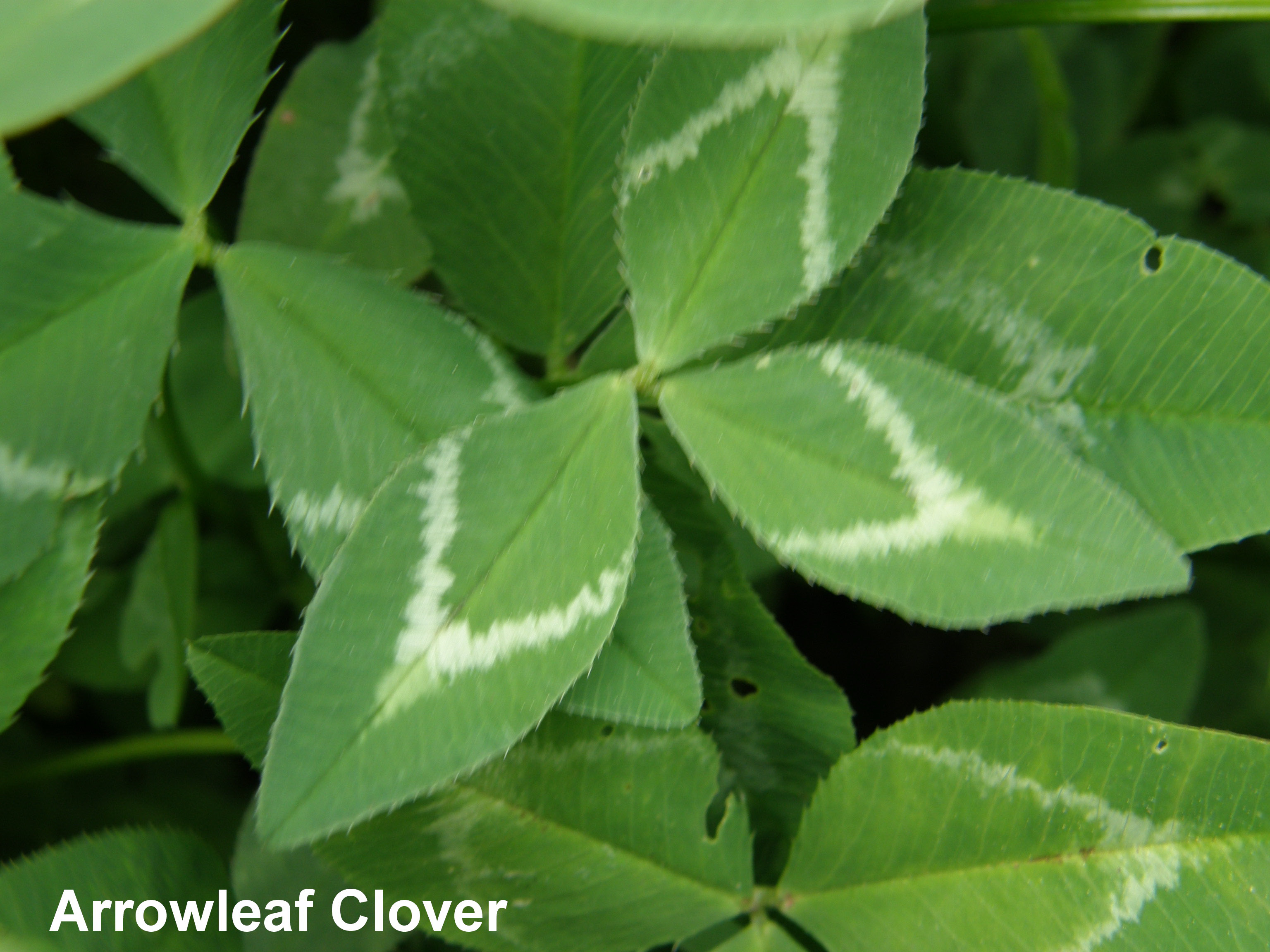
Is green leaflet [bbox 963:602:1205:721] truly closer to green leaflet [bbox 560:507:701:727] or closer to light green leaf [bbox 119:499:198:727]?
green leaflet [bbox 560:507:701:727]

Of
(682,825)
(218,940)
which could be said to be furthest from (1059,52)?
(218,940)

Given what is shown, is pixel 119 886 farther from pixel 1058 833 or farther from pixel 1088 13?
pixel 1088 13

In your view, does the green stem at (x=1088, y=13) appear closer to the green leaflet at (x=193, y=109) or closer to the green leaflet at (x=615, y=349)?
the green leaflet at (x=615, y=349)

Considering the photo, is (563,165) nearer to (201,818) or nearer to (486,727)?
(486,727)

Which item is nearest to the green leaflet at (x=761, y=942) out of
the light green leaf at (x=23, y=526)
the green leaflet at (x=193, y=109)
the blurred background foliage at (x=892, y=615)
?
the blurred background foliage at (x=892, y=615)

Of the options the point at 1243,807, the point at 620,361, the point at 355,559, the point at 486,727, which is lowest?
the point at 1243,807

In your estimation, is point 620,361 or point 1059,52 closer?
point 620,361

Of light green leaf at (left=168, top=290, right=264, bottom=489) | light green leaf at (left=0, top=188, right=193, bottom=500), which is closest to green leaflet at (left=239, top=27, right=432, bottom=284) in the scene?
light green leaf at (left=168, top=290, right=264, bottom=489)
